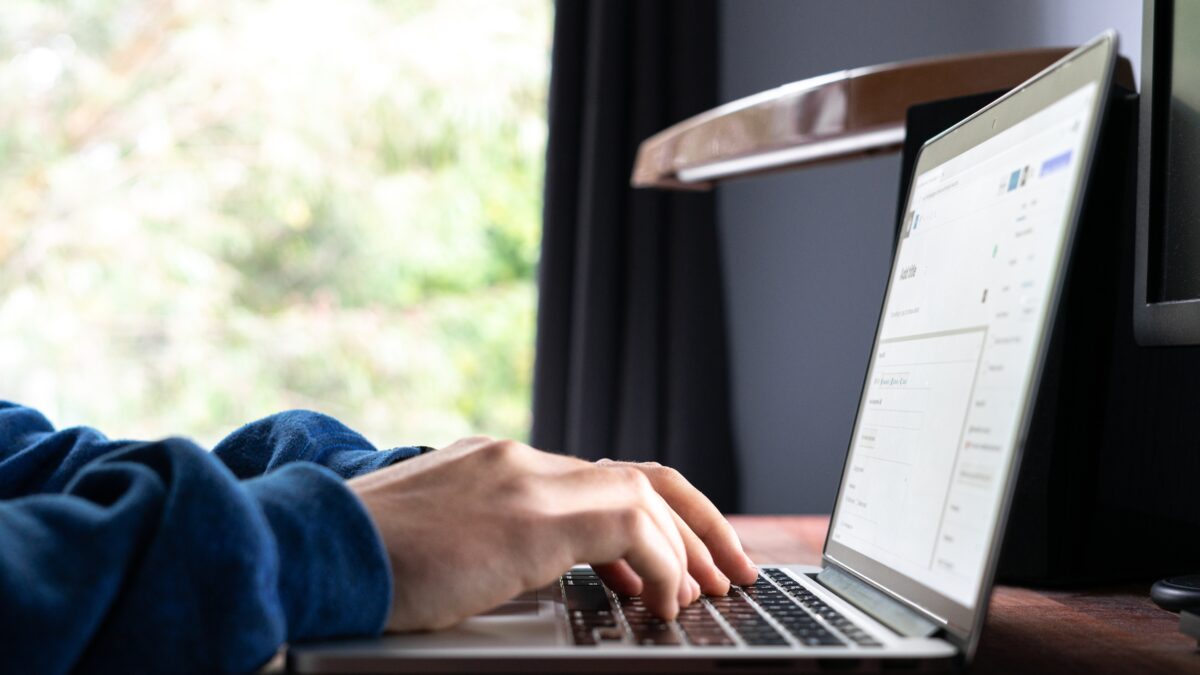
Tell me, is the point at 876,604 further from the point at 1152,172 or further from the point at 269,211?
the point at 269,211

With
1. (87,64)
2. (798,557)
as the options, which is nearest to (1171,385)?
(798,557)

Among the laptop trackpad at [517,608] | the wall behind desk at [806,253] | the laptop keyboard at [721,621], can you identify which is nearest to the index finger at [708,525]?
the laptop keyboard at [721,621]

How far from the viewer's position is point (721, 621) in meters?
0.51

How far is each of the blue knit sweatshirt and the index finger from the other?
0.23 metres

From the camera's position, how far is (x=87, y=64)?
369 cm

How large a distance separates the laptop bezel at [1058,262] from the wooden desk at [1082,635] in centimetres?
5

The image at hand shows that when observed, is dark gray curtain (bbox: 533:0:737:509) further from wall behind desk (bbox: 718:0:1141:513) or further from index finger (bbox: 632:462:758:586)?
index finger (bbox: 632:462:758:586)

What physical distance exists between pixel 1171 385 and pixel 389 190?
344 centimetres

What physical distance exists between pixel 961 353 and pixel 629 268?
167 cm

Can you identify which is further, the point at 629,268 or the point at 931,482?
the point at 629,268

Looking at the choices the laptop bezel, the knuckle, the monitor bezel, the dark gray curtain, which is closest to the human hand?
the knuckle

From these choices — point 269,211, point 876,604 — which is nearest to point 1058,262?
point 876,604

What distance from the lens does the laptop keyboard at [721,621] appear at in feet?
1.52

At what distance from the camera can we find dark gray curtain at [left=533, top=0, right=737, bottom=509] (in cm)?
216
